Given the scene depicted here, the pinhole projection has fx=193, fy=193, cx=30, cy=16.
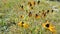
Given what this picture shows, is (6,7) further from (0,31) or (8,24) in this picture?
(0,31)

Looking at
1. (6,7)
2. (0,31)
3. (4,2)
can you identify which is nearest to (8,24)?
(0,31)

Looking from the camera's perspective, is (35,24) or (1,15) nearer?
(35,24)

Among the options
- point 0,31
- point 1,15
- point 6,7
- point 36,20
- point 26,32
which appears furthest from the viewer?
point 6,7

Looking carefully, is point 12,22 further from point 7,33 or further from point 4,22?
point 7,33

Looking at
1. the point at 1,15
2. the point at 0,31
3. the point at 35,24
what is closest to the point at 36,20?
the point at 35,24

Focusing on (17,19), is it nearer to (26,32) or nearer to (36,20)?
(36,20)

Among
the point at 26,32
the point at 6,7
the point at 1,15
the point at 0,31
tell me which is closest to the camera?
the point at 26,32

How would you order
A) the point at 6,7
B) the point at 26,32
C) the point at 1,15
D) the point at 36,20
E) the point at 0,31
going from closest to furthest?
the point at 26,32
the point at 0,31
the point at 36,20
the point at 1,15
the point at 6,7

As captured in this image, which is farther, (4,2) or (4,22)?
(4,2)
